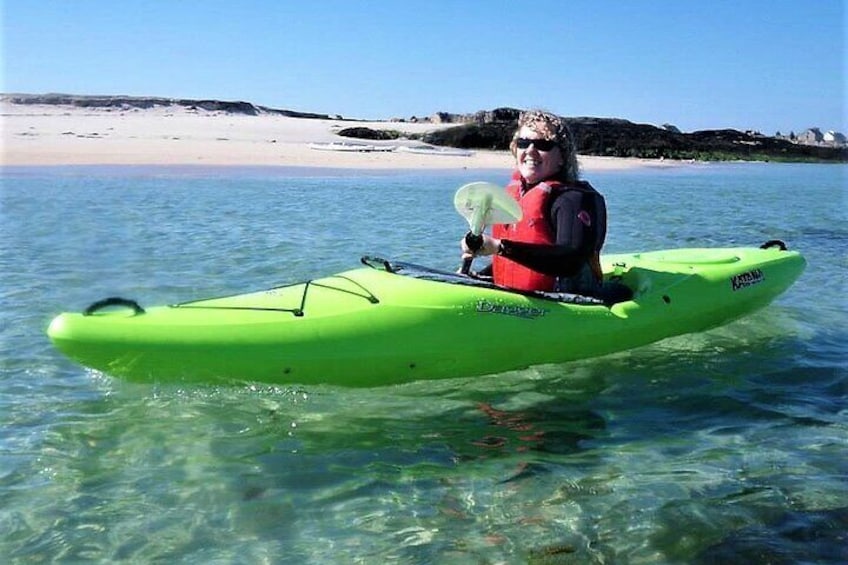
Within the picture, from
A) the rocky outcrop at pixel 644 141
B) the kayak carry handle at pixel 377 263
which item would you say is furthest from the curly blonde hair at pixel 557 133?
the rocky outcrop at pixel 644 141

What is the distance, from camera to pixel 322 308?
4.09m

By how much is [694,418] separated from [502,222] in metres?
1.34

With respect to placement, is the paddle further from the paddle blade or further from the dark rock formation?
the dark rock formation

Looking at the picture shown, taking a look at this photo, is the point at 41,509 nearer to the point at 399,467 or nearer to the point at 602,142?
the point at 399,467

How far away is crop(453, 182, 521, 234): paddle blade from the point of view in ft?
14.4

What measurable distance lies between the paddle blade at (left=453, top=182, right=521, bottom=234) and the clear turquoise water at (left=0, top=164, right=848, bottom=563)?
2.66 ft

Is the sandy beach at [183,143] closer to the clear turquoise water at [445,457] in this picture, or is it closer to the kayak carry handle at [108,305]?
the clear turquoise water at [445,457]

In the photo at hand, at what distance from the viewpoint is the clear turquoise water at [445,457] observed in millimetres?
2855

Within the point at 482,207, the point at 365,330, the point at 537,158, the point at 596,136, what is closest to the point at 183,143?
the point at 596,136

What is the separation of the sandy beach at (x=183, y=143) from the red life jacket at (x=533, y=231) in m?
14.7

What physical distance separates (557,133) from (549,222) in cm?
46

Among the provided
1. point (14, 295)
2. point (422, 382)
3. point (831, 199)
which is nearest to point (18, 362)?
point (14, 295)

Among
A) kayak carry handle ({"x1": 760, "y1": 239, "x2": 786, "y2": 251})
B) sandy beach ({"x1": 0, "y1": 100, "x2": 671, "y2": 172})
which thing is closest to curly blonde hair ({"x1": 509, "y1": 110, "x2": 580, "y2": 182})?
kayak carry handle ({"x1": 760, "y1": 239, "x2": 786, "y2": 251})

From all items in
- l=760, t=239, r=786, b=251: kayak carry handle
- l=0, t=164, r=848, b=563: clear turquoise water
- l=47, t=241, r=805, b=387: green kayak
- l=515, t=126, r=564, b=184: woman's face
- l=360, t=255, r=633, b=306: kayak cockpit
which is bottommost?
l=0, t=164, r=848, b=563: clear turquoise water
